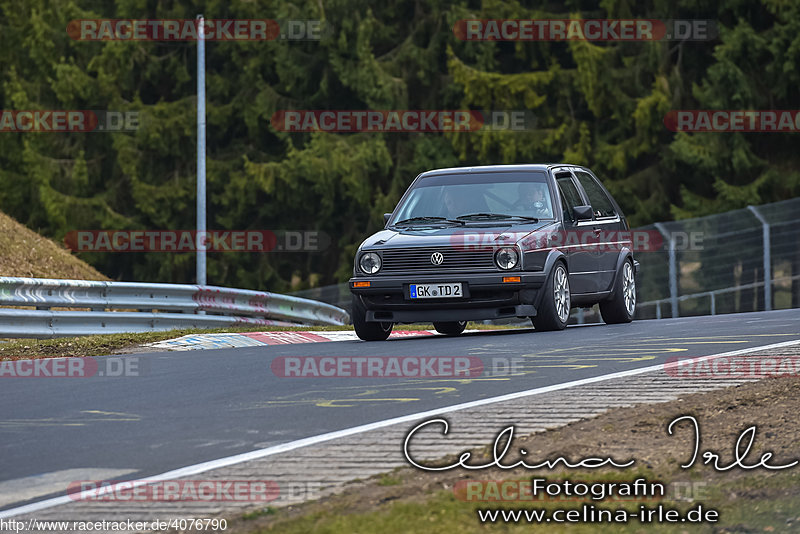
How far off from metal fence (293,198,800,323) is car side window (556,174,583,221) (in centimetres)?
869

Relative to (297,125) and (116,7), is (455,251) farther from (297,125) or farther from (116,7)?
(116,7)

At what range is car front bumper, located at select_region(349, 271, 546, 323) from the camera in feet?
43.7

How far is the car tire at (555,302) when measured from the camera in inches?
536

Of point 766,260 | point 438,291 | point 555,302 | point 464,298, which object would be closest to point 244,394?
point 438,291

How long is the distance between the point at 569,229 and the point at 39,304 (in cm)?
641

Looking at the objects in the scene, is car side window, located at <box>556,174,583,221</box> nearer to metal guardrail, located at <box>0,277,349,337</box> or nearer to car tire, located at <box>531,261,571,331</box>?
car tire, located at <box>531,261,571,331</box>

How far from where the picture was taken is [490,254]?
44.0ft

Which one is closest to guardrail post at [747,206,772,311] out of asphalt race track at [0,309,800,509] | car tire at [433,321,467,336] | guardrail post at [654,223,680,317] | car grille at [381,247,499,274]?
guardrail post at [654,223,680,317]

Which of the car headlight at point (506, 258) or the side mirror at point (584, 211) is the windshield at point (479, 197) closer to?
the side mirror at point (584, 211)

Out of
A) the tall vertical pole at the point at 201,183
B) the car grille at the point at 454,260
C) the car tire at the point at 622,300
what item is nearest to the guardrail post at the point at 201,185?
the tall vertical pole at the point at 201,183

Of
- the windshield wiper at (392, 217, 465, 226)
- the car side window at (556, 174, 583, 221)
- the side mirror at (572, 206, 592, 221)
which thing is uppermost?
the car side window at (556, 174, 583, 221)

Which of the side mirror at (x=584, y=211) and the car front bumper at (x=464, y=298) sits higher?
the side mirror at (x=584, y=211)

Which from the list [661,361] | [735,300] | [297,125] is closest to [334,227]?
[297,125]

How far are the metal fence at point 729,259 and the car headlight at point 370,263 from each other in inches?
442
